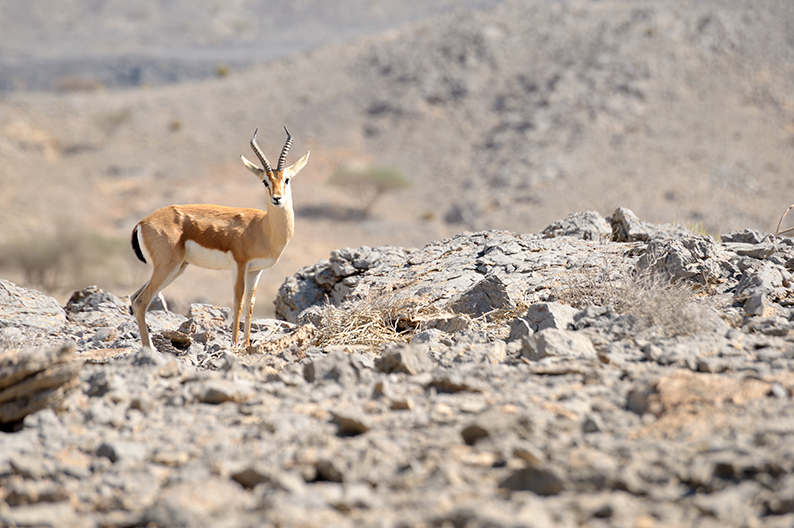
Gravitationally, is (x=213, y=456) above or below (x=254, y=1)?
below

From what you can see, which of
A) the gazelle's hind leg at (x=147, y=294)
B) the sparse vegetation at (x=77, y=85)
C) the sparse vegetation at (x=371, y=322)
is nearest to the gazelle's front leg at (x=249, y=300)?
the gazelle's hind leg at (x=147, y=294)

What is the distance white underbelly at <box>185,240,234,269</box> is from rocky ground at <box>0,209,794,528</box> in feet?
6.45

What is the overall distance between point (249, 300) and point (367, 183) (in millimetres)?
25863

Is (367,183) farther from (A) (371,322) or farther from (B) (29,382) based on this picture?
(B) (29,382)

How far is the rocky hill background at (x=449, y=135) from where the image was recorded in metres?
30.3

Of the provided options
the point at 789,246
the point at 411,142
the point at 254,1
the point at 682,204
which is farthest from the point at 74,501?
the point at 254,1

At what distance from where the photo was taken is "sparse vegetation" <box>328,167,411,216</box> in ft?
111

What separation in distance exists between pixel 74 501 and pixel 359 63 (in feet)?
143

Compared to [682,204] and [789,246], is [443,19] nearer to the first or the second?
[682,204]

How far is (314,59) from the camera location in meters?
45.5

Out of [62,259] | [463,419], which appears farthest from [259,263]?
[62,259]

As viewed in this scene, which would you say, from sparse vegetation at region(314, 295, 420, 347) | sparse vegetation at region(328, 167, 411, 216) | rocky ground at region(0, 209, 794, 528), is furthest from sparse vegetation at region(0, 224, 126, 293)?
sparse vegetation at region(314, 295, 420, 347)

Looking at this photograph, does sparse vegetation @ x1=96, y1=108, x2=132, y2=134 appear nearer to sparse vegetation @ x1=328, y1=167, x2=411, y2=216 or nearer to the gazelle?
sparse vegetation @ x1=328, y1=167, x2=411, y2=216

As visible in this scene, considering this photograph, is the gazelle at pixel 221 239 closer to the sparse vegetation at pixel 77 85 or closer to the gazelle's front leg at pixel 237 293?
the gazelle's front leg at pixel 237 293
